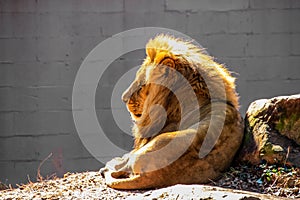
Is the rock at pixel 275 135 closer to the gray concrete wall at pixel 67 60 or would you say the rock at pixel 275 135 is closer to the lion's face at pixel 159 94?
the lion's face at pixel 159 94

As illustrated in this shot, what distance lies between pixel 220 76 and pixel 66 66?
3.09m

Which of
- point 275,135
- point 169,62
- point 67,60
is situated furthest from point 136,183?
point 67,60

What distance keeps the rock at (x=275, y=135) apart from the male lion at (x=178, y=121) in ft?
0.34

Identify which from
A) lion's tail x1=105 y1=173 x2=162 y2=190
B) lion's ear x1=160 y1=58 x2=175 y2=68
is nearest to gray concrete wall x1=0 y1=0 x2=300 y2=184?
lion's ear x1=160 y1=58 x2=175 y2=68

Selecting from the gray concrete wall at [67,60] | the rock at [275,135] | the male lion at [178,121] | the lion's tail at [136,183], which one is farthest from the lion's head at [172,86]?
the gray concrete wall at [67,60]

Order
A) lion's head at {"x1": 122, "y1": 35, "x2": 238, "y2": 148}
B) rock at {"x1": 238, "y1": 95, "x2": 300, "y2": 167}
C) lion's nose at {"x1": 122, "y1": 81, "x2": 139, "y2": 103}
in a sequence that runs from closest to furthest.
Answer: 1. rock at {"x1": 238, "y1": 95, "x2": 300, "y2": 167}
2. lion's head at {"x1": 122, "y1": 35, "x2": 238, "y2": 148}
3. lion's nose at {"x1": 122, "y1": 81, "x2": 139, "y2": 103}

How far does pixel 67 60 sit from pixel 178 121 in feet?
10.1

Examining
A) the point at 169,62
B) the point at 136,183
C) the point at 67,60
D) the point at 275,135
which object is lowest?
the point at 136,183

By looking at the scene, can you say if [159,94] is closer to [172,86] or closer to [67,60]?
[172,86]

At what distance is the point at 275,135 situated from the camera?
4293 millimetres

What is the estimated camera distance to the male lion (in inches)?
160

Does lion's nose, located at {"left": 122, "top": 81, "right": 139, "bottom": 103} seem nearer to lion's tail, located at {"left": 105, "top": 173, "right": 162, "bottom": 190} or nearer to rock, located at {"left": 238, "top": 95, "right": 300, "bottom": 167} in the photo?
lion's tail, located at {"left": 105, "top": 173, "right": 162, "bottom": 190}

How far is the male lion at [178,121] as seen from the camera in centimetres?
407

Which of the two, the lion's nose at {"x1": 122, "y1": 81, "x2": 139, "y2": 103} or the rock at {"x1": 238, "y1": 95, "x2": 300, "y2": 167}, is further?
the lion's nose at {"x1": 122, "y1": 81, "x2": 139, "y2": 103}
